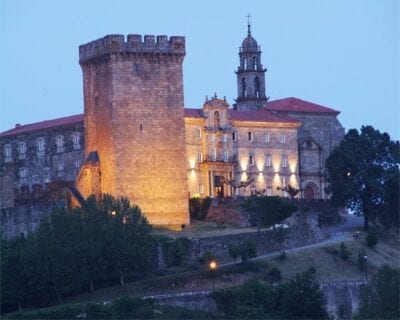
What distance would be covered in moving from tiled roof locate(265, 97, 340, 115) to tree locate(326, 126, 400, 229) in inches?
375

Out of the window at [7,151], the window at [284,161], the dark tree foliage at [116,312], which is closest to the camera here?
the dark tree foliage at [116,312]

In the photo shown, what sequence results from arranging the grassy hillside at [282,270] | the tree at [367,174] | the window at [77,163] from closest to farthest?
1. the grassy hillside at [282,270]
2. the tree at [367,174]
3. the window at [77,163]

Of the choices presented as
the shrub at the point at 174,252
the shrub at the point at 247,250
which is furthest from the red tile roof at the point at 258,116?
the shrub at the point at 174,252

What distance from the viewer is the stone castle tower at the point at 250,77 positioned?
444 ft

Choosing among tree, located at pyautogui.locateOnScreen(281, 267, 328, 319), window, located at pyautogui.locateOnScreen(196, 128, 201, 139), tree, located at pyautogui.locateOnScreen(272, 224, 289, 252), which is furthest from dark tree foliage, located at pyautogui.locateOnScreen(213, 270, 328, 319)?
window, located at pyautogui.locateOnScreen(196, 128, 201, 139)

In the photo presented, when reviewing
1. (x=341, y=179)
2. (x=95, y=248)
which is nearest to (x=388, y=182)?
(x=341, y=179)

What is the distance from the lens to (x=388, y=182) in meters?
116

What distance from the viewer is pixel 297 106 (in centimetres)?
12975

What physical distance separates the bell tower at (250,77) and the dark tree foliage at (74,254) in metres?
31.2

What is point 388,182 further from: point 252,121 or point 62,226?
point 62,226

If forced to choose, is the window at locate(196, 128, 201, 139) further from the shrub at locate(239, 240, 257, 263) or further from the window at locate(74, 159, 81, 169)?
the shrub at locate(239, 240, 257, 263)

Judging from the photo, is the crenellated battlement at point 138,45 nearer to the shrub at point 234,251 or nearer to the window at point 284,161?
the shrub at point 234,251

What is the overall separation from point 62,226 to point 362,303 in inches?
542

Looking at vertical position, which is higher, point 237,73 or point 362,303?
point 237,73
